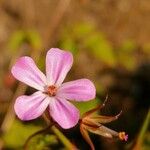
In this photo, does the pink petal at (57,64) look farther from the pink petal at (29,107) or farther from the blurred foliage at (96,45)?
the blurred foliage at (96,45)

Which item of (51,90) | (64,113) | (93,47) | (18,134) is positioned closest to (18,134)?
(18,134)

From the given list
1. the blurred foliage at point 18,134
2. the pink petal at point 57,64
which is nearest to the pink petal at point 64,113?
the pink petal at point 57,64

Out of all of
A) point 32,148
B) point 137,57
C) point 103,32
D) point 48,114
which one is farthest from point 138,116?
point 48,114

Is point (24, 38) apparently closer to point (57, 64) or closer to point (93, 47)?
point (93, 47)

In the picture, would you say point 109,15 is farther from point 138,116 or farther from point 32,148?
point 32,148

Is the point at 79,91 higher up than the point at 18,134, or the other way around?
the point at 79,91

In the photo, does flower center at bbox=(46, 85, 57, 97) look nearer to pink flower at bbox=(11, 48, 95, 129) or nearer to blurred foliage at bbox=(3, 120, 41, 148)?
pink flower at bbox=(11, 48, 95, 129)
